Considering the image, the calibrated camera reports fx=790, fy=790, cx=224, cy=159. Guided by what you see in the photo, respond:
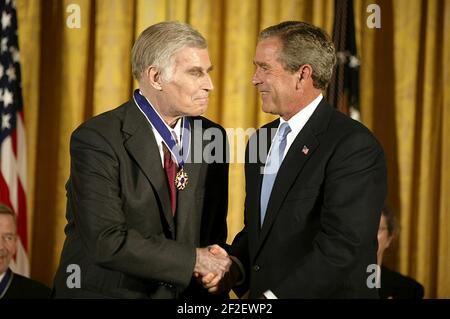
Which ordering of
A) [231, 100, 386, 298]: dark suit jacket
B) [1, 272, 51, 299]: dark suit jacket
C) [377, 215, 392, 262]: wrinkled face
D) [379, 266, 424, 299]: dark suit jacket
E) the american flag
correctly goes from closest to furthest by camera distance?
[231, 100, 386, 298]: dark suit jacket, [1, 272, 51, 299]: dark suit jacket, [377, 215, 392, 262]: wrinkled face, [379, 266, 424, 299]: dark suit jacket, the american flag

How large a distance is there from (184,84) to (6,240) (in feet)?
5.99

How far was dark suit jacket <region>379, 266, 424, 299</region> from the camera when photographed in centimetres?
439

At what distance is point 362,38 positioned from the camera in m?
4.97

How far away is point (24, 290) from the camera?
Result: 13.6 feet

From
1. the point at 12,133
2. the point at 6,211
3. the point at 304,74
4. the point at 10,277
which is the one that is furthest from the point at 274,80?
the point at 12,133

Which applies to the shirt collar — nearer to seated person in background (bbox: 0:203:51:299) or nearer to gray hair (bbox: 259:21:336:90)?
gray hair (bbox: 259:21:336:90)

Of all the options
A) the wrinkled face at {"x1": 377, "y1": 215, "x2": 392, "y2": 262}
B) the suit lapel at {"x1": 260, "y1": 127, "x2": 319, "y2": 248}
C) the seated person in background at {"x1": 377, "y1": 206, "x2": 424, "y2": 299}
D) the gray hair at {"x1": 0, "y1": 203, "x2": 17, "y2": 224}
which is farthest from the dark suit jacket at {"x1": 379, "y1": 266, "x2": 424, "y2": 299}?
the gray hair at {"x1": 0, "y1": 203, "x2": 17, "y2": 224}

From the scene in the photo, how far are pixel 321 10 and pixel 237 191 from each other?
1.24m

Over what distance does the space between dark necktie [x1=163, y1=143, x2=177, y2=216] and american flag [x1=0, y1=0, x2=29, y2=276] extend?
2065 millimetres

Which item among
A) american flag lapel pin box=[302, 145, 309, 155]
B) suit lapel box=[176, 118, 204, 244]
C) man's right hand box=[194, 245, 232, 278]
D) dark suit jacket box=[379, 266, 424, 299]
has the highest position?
american flag lapel pin box=[302, 145, 309, 155]

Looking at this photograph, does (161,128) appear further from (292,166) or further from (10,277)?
(10,277)

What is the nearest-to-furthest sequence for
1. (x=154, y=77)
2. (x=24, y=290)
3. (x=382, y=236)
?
1. (x=154, y=77)
2. (x=24, y=290)
3. (x=382, y=236)

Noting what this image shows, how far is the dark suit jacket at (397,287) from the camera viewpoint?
4387 millimetres

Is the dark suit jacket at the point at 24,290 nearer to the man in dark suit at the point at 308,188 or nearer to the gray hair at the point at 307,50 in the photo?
the man in dark suit at the point at 308,188
